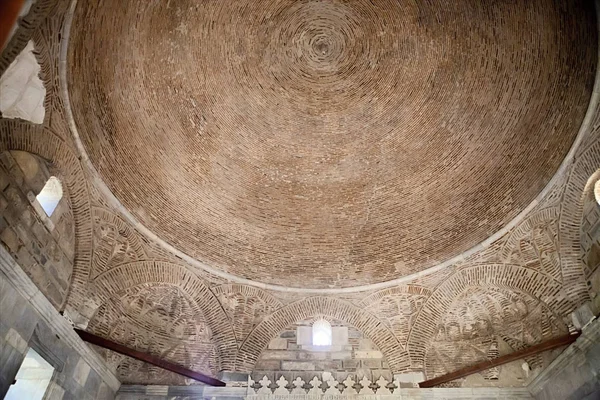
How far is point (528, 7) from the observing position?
335 inches

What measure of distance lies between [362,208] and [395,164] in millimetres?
1279

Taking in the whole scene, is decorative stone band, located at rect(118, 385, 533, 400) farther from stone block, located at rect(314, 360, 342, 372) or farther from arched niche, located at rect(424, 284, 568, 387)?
stone block, located at rect(314, 360, 342, 372)

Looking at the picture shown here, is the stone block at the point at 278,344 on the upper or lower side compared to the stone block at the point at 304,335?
lower

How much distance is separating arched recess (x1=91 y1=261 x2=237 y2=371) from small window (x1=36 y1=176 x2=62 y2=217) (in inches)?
71.0

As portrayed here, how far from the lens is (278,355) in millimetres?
9828

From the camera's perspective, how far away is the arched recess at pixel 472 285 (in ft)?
28.7

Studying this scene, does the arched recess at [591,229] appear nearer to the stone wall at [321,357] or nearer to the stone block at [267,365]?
the stone wall at [321,357]

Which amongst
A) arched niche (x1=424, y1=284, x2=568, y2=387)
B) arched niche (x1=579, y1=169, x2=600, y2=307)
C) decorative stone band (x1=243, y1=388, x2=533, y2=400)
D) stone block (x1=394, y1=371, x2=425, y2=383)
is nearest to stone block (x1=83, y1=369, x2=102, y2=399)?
decorative stone band (x1=243, y1=388, x2=533, y2=400)

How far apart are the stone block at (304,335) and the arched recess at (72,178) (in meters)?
4.44

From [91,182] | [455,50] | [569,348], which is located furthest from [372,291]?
[91,182]

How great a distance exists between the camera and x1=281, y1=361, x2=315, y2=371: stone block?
31.5 feet

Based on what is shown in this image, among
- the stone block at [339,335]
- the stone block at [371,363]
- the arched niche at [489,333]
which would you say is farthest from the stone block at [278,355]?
the arched niche at [489,333]

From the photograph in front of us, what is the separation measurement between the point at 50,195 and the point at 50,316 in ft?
6.53

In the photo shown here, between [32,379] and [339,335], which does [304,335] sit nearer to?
[339,335]
